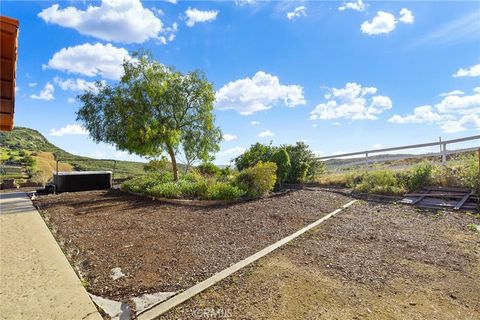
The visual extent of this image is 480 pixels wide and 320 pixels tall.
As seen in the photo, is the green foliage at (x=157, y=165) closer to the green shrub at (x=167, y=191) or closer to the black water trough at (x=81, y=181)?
the black water trough at (x=81, y=181)

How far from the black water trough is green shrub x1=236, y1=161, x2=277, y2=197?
262 inches

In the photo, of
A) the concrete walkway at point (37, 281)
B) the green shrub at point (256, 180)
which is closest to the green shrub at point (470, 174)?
the green shrub at point (256, 180)

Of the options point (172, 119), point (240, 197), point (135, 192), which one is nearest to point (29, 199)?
point (135, 192)

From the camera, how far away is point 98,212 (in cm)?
733

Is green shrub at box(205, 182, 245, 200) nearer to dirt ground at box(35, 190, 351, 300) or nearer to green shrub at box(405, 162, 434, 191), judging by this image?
dirt ground at box(35, 190, 351, 300)

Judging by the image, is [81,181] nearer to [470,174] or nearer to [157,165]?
[157,165]

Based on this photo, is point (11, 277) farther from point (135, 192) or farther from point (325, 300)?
point (135, 192)

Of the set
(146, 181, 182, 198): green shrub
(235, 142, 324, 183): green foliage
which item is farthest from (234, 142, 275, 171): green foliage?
(146, 181, 182, 198): green shrub

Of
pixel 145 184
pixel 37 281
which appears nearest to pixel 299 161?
pixel 145 184

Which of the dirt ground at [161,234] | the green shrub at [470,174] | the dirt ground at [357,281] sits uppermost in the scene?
the green shrub at [470,174]

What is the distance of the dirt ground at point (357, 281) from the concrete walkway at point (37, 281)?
1.02 meters

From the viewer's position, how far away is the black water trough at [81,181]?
11569 mm

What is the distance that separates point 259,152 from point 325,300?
442 inches

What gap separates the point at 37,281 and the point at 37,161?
2617 centimetres
